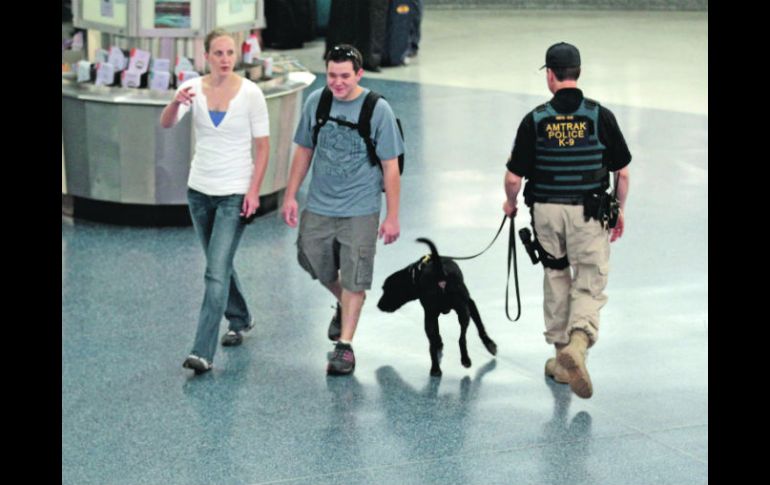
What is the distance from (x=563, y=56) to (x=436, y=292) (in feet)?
4.13

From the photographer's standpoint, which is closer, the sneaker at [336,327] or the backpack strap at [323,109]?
the backpack strap at [323,109]

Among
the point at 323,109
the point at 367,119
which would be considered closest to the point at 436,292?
the point at 367,119

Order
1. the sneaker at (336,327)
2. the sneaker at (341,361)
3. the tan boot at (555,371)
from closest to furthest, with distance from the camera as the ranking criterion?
the tan boot at (555,371) → the sneaker at (341,361) → the sneaker at (336,327)

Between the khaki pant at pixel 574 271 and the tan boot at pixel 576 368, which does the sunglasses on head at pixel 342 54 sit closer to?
the khaki pant at pixel 574 271

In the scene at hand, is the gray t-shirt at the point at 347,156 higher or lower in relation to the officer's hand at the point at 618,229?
higher

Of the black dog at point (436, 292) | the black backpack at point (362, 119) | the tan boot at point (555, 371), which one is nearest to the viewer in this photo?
the black backpack at point (362, 119)

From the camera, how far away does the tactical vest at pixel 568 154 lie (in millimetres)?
5824

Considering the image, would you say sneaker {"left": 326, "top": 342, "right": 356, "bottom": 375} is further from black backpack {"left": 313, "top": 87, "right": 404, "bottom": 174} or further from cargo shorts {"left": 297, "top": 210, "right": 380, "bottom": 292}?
black backpack {"left": 313, "top": 87, "right": 404, "bottom": 174}

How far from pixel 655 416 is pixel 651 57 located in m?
12.3

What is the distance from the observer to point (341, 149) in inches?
241

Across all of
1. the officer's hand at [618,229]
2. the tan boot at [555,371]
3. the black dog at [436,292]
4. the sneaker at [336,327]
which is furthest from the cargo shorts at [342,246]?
the officer's hand at [618,229]

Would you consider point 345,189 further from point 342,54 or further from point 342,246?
point 342,54

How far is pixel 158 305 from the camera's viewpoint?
7.54 meters

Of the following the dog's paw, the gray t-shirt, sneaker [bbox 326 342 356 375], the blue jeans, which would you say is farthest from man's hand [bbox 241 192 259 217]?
the dog's paw
